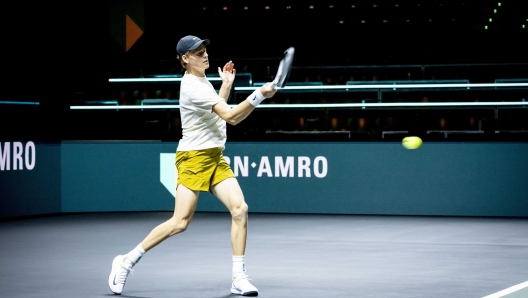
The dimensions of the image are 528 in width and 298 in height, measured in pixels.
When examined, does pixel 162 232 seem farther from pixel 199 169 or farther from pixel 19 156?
pixel 19 156

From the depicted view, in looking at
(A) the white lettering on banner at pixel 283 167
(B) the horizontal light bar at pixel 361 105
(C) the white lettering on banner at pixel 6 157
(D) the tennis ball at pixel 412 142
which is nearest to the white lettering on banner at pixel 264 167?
(A) the white lettering on banner at pixel 283 167

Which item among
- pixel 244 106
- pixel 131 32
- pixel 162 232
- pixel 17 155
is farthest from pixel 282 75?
pixel 131 32

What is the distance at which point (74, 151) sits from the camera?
41.9 ft

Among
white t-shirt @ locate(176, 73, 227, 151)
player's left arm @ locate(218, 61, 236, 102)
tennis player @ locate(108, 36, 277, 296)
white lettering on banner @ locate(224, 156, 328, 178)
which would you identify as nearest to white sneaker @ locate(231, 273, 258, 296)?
tennis player @ locate(108, 36, 277, 296)

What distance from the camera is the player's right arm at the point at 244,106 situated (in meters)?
5.54

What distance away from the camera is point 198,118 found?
626 centimetres

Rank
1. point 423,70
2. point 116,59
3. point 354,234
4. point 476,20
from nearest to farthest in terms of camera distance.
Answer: point 354,234
point 423,70
point 116,59
point 476,20

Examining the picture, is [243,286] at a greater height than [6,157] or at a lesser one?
lesser

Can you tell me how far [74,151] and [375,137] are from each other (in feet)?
15.0

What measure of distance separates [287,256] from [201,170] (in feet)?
7.61

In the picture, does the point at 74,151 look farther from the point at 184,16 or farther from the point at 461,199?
the point at 184,16

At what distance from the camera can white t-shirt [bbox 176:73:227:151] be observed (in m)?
6.16

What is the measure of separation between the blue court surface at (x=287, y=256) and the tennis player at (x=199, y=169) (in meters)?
0.26

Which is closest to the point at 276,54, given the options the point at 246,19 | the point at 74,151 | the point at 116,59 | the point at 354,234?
the point at 246,19
